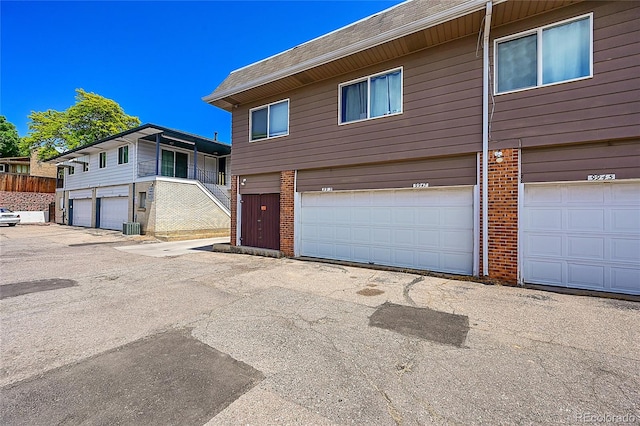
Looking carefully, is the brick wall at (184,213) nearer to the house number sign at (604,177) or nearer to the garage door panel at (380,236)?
the garage door panel at (380,236)

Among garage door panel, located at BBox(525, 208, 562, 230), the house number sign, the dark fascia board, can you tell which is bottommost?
garage door panel, located at BBox(525, 208, 562, 230)

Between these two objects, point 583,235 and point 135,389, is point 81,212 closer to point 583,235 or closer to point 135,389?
point 135,389

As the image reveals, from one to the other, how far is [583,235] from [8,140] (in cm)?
5787

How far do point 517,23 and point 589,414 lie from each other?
721 cm

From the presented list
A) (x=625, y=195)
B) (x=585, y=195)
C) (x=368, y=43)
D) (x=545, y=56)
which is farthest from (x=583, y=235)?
(x=368, y=43)

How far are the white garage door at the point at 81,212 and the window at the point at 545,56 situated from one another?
26.4 m

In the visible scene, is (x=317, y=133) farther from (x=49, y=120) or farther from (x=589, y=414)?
(x=49, y=120)

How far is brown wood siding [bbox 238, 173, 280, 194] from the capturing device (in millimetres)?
10070

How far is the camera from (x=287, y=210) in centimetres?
965

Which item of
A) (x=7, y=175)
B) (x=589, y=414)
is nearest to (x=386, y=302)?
(x=589, y=414)

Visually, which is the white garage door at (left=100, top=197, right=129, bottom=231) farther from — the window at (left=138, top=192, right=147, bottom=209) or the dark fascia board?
the dark fascia board

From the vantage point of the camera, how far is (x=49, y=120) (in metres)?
28.4

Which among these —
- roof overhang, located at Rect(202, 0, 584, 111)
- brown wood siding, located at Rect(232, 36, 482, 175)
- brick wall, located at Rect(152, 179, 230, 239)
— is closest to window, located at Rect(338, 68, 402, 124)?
brown wood siding, located at Rect(232, 36, 482, 175)

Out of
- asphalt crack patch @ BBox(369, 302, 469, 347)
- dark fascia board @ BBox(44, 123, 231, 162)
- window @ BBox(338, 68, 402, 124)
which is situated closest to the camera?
asphalt crack patch @ BBox(369, 302, 469, 347)
